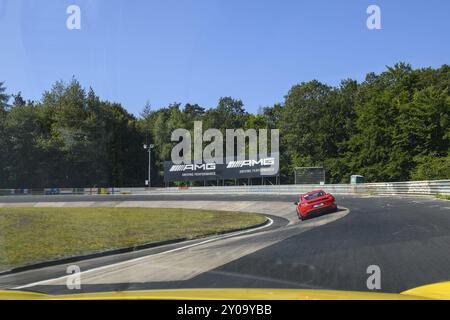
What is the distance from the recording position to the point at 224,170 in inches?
2530

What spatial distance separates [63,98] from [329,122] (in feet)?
146

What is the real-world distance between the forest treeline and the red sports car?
102 ft

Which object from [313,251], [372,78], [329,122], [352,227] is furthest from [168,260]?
[372,78]

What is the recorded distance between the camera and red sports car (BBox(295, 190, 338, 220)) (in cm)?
2623

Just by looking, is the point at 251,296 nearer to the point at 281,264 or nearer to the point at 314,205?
the point at 281,264

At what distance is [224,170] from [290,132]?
71.1ft

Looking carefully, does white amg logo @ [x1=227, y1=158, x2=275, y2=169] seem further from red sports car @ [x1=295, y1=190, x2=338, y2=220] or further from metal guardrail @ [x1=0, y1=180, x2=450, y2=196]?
red sports car @ [x1=295, y1=190, x2=338, y2=220]

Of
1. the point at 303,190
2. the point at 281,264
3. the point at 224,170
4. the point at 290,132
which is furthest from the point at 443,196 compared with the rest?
the point at 290,132

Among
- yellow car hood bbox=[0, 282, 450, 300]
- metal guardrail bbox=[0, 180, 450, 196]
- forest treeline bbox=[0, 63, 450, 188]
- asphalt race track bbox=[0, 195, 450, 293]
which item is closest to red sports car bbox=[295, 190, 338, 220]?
asphalt race track bbox=[0, 195, 450, 293]

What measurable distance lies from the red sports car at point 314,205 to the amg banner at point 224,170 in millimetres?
31940

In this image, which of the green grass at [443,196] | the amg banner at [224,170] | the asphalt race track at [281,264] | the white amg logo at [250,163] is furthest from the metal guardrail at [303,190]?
the asphalt race track at [281,264]

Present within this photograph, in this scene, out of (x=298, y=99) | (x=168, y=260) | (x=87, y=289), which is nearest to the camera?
(x=87, y=289)
